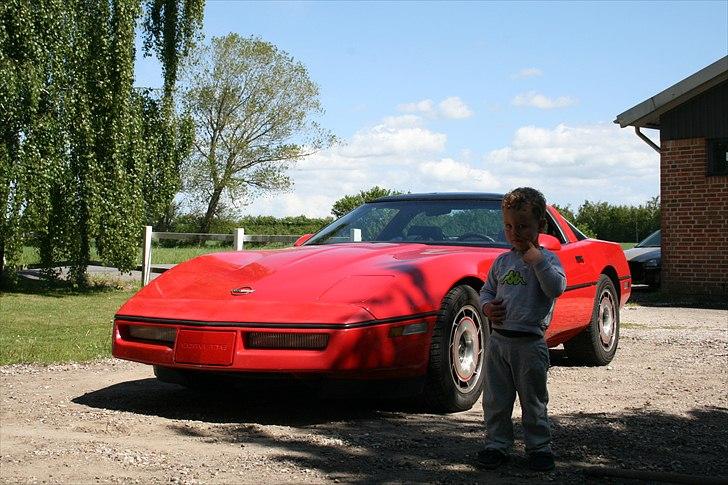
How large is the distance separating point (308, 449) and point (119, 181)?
17.7m

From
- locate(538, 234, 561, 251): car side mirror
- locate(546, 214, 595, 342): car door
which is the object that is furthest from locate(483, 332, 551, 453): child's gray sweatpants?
locate(546, 214, 595, 342): car door

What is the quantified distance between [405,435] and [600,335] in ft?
12.1

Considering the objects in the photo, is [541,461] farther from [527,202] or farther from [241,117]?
[241,117]

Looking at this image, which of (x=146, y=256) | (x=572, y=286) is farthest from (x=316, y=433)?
(x=146, y=256)

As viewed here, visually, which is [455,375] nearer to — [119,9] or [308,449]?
[308,449]

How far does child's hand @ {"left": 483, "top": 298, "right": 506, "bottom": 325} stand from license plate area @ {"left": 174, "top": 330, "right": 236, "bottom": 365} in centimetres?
164

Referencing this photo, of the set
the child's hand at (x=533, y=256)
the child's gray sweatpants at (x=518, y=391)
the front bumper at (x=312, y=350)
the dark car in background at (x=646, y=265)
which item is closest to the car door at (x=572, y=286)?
the front bumper at (x=312, y=350)

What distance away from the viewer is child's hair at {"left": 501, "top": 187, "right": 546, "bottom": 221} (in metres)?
4.26

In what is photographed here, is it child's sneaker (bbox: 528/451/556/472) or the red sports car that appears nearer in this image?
child's sneaker (bbox: 528/451/556/472)

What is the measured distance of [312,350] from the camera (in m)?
5.31

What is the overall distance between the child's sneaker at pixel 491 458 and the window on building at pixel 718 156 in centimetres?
1530

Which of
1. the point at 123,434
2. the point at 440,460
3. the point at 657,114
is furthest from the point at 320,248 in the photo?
the point at 657,114

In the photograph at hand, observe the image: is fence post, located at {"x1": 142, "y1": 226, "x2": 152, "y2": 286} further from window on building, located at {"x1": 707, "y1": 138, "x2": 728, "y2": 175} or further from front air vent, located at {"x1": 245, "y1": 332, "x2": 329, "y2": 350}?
front air vent, located at {"x1": 245, "y1": 332, "x2": 329, "y2": 350}

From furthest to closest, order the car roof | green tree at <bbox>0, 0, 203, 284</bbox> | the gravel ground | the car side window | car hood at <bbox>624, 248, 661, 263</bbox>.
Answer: car hood at <bbox>624, 248, 661, 263</bbox>
green tree at <bbox>0, 0, 203, 284</bbox>
the car side window
the car roof
the gravel ground
